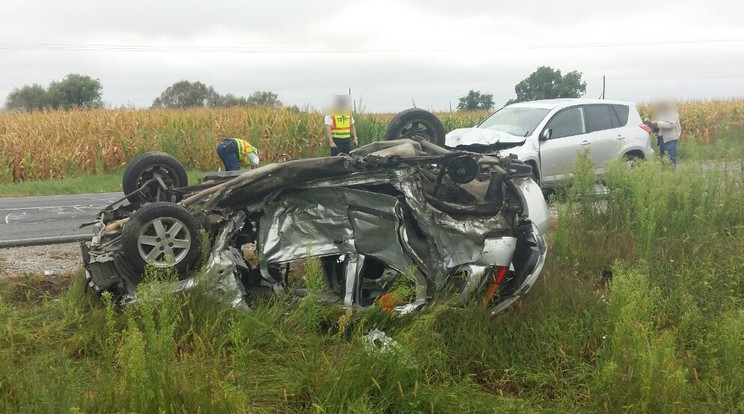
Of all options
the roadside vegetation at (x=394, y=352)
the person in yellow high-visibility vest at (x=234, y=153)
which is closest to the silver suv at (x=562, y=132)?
the person in yellow high-visibility vest at (x=234, y=153)

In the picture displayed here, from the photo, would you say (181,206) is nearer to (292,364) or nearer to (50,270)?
(292,364)

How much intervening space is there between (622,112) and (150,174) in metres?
8.34

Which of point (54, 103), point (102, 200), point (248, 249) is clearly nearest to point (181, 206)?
point (248, 249)

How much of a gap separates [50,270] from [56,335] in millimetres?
1752

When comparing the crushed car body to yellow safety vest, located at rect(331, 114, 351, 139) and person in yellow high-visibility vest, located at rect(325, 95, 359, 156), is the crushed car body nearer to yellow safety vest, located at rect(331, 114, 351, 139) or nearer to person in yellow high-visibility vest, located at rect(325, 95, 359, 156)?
person in yellow high-visibility vest, located at rect(325, 95, 359, 156)

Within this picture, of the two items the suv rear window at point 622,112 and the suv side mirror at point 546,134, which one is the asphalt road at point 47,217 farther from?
the suv rear window at point 622,112

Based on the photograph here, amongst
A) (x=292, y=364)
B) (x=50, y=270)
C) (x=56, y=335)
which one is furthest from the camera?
(x=50, y=270)

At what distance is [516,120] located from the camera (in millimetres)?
10773

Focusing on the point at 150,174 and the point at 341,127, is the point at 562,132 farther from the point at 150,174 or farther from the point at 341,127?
the point at 150,174

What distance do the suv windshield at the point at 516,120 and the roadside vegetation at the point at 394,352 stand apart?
454 centimetres

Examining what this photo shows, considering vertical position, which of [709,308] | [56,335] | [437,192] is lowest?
[709,308]

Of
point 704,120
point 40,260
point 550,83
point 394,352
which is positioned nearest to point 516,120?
point 40,260

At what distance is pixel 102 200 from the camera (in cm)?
1203

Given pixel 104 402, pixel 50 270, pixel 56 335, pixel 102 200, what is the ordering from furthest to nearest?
pixel 102 200
pixel 50 270
pixel 56 335
pixel 104 402
